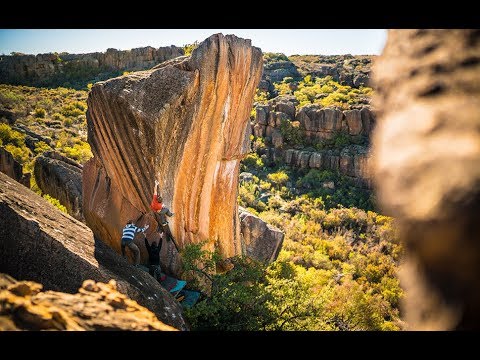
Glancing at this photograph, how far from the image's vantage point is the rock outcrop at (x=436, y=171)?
189cm

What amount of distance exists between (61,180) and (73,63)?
43497 millimetres

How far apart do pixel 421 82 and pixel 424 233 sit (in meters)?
1.14

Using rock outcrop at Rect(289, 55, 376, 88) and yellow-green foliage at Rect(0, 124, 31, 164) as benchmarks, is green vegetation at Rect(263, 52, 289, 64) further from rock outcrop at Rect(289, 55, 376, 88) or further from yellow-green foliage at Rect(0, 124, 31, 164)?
yellow-green foliage at Rect(0, 124, 31, 164)

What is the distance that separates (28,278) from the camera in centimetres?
517

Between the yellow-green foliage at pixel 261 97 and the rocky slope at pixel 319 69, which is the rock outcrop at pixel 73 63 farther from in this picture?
the yellow-green foliage at pixel 261 97

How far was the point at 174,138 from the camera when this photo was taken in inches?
380

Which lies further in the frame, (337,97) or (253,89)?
(337,97)

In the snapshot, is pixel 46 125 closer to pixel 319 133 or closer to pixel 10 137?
pixel 10 137

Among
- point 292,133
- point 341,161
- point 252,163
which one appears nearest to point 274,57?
point 292,133

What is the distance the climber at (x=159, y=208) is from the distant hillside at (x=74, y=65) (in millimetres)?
40213

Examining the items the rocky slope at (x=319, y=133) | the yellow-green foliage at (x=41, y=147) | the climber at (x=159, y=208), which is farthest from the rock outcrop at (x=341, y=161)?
the climber at (x=159, y=208)
